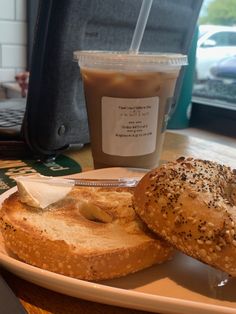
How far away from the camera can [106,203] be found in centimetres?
56

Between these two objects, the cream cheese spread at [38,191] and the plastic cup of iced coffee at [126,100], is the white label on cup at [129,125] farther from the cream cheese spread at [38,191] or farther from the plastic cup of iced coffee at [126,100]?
the cream cheese spread at [38,191]

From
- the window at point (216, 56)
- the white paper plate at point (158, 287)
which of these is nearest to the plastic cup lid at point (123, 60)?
the white paper plate at point (158, 287)

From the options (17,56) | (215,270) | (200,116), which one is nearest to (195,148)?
(215,270)

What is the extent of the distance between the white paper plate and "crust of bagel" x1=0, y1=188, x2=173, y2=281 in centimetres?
1

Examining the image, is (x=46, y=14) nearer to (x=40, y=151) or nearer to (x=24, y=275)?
(x=40, y=151)

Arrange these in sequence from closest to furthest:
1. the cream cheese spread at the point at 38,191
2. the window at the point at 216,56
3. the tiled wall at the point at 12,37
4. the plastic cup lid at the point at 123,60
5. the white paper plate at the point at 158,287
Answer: the white paper plate at the point at 158,287
the cream cheese spread at the point at 38,191
the plastic cup lid at the point at 123,60
the window at the point at 216,56
the tiled wall at the point at 12,37

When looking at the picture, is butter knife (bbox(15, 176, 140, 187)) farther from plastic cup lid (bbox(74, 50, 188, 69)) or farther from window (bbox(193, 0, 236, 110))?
window (bbox(193, 0, 236, 110))

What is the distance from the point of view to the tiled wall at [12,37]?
2.22 metres

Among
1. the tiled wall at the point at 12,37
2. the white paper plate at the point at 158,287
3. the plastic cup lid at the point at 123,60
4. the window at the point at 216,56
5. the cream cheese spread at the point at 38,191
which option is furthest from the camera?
the tiled wall at the point at 12,37

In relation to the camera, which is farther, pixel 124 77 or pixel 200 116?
pixel 200 116

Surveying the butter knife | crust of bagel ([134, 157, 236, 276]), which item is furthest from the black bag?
crust of bagel ([134, 157, 236, 276])

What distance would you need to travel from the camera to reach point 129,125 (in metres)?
0.75

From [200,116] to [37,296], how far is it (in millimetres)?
1474

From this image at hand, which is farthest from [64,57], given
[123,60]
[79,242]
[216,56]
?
[216,56]
